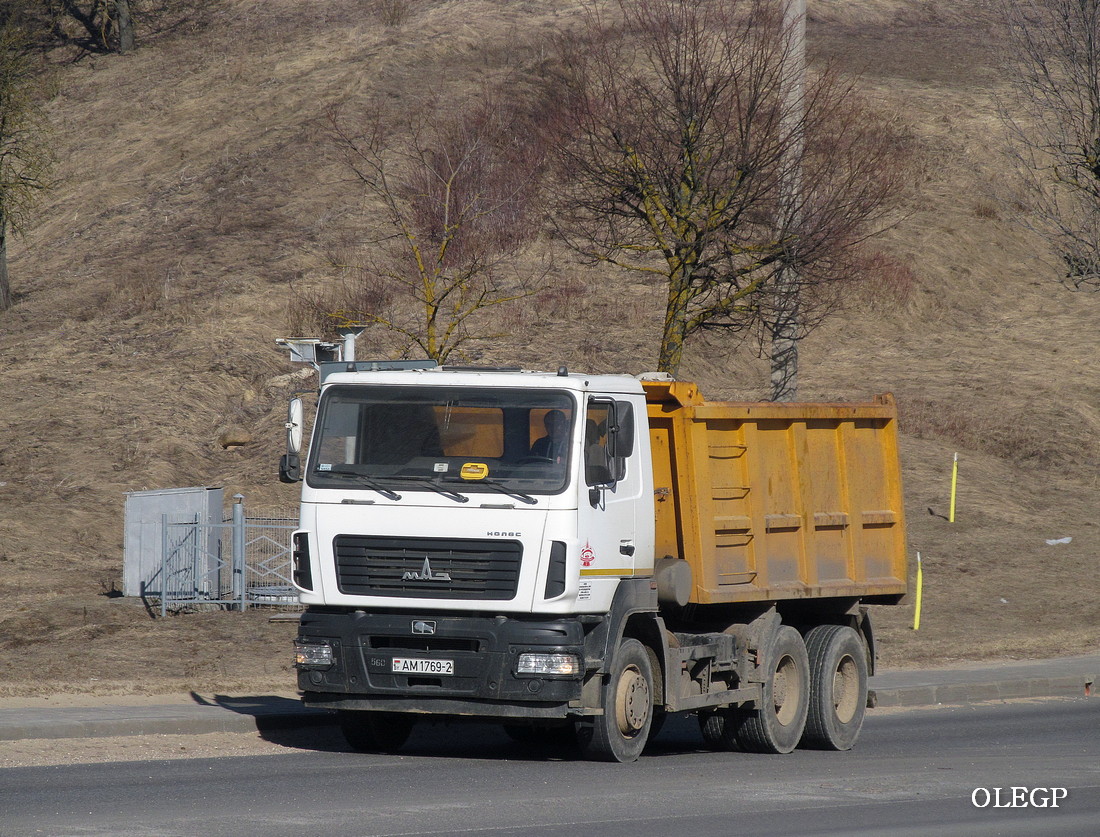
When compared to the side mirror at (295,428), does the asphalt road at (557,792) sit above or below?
below

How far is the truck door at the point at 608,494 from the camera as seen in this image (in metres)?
10.2

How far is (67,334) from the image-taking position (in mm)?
34125

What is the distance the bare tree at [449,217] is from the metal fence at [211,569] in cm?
1105

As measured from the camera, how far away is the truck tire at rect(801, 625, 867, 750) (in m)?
12.4

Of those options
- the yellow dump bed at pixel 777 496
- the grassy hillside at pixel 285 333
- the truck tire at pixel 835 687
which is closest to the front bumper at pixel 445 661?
the yellow dump bed at pixel 777 496

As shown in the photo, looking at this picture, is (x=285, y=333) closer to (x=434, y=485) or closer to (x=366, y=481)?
(x=366, y=481)

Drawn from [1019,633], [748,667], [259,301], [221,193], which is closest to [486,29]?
[221,193]

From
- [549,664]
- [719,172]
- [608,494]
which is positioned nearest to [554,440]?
[608,494]

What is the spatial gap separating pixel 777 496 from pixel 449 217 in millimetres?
18793

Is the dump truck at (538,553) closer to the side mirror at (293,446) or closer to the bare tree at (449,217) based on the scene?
the side mirror at (293,446)

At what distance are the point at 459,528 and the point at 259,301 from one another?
26115 millimetres

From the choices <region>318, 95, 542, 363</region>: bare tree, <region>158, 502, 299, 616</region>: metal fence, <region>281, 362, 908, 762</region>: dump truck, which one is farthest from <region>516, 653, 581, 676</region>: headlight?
<region>318, 95, 542, 363</region>: bare tree

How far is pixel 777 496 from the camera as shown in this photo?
472 inches

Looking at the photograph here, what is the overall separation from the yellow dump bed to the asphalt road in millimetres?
1521
